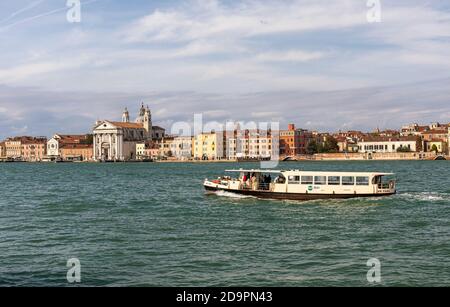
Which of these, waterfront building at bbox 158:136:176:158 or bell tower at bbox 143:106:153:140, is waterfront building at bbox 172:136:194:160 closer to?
waterfront building at bbox 158:136:176:158

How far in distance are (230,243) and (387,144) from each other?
290 ft

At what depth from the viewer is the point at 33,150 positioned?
116562 millimetres

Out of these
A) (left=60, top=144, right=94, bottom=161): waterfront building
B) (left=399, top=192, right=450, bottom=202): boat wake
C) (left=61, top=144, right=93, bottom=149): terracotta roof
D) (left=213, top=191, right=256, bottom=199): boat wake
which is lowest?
(left=399, top=192, right=450, bottom=202): boat wake

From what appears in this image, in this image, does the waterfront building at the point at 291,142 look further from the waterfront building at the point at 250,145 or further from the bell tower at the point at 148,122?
the bell tower at the point at 148,122

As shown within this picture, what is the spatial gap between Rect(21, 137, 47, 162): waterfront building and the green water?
3875 inches

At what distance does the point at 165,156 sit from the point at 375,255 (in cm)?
9226

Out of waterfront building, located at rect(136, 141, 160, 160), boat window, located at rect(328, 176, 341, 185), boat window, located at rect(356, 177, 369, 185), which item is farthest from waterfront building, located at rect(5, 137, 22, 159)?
boat window, located at rect(356, 177, 369, 185)

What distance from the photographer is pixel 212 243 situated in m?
11.9

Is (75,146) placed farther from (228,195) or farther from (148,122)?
(228,195)

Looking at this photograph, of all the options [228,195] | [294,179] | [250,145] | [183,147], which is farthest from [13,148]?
[294,179]

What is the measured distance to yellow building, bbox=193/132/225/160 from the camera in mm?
94950

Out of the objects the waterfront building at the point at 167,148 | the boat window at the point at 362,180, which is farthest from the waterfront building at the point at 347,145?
the boat window at the point at 362,180
